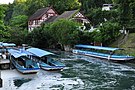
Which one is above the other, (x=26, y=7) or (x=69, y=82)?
(x=26, y=7)

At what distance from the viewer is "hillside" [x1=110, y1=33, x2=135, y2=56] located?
155 feet

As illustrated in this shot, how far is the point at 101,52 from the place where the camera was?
50594 mm

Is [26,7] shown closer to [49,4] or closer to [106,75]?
[49,4]

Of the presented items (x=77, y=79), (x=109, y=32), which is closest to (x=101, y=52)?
(x=109, y=32)

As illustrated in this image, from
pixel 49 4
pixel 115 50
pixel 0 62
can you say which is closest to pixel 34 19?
pixel 49 4

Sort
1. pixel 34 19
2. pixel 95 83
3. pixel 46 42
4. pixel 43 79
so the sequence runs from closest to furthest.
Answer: pixel 95 83 → pixel 43 79 → pixel 46 42 → pixel 34 19

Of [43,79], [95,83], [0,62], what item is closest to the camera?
[95,83]

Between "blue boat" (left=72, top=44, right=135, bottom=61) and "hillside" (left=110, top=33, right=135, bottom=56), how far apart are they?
2.64m

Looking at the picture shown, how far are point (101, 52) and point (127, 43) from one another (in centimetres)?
515

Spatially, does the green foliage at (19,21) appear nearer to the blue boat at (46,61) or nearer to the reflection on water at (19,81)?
the blue boat at (46,61)

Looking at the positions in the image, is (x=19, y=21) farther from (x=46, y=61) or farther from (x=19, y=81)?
(x=19, y=81)

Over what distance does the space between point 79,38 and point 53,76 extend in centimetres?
2795

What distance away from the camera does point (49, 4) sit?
93500mm

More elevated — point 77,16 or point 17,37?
point 77,16
